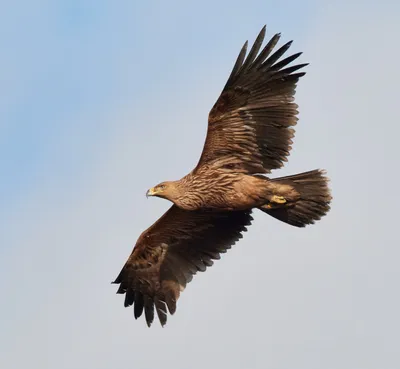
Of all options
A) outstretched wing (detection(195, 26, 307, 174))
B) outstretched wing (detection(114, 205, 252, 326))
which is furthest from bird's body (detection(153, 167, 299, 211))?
outstretched wing (detection(114, 205, 252, 326))

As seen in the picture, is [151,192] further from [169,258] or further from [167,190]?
[169,258]

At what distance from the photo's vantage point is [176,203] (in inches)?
677

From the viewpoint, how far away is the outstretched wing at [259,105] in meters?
16.7

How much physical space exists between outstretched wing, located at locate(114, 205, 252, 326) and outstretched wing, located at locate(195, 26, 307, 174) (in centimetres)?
195

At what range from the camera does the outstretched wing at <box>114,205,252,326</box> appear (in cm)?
1861

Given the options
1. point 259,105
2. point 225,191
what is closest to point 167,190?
point 225,191

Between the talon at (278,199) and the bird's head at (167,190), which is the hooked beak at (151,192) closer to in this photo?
the bird's head at (167,190)

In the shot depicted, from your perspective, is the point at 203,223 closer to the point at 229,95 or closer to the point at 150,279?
the point at 150,279

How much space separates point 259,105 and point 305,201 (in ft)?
5.48

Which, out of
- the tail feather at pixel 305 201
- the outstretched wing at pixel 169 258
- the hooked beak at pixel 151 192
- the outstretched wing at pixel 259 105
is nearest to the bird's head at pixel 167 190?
the hooked beak at pixel 151 192

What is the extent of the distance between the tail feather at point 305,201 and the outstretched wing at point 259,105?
464mm

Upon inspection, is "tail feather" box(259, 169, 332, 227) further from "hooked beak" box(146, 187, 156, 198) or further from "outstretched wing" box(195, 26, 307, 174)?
"hooked beak" box(146, 187, 156, 198)

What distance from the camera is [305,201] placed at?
17.4 m

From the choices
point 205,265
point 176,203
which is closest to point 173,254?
point 205,265
